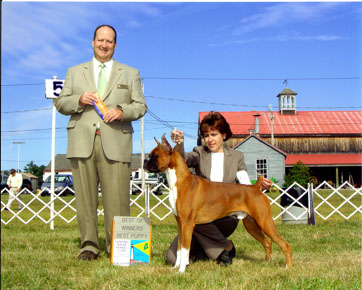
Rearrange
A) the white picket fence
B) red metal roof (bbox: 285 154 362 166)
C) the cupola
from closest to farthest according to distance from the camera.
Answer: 1. the white picket fence
2. red metal roof (bbox: 285 154 362 166)
3. the cupola

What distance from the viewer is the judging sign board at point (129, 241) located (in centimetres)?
457

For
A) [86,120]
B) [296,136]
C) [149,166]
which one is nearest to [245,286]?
[149,166]

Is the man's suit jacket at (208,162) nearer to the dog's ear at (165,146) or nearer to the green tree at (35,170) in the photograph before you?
the dog's ear at (165,146)

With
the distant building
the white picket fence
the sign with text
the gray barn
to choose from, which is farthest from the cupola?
the sign with text

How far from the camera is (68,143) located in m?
A: 4.80

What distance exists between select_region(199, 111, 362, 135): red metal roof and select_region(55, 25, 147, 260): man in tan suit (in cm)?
3417

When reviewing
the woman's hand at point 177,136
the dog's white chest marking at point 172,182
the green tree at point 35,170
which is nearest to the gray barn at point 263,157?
the woman's hand at point 177,136

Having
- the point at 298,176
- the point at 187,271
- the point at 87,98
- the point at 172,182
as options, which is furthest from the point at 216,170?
the point at 298,176

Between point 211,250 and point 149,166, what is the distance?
1.42 metres

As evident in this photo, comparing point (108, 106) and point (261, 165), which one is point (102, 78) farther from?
point (261, 165)

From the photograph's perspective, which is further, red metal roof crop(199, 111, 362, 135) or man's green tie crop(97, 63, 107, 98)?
red metal roof crop(199, 111, 362, 135)

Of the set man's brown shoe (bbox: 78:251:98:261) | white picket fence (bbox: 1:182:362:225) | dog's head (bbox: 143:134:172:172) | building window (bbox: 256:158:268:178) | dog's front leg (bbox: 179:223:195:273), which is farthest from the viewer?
building window (bbox: 256:158:268:178)

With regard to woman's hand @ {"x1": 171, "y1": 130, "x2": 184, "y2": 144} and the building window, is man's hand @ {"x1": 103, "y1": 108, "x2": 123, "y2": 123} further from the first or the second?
the building window

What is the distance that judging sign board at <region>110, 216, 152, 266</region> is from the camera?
4.57 meters
